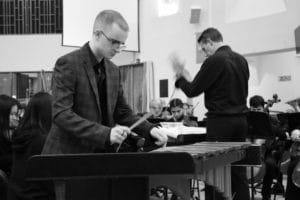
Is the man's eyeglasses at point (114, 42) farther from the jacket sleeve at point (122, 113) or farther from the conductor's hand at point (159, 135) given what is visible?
the conductor's hand at point (159, 135)

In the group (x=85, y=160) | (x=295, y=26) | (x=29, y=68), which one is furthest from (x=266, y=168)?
(x=29, y=68)

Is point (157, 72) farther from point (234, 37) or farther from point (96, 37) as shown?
point (96, 37)

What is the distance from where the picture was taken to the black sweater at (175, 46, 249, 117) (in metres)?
3.86

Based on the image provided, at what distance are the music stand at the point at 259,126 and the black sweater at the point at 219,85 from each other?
2.39ft

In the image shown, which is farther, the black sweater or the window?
the window

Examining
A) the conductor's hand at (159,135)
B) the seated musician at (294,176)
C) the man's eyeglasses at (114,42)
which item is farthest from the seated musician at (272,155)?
the man's eyeglasses at (114,42)

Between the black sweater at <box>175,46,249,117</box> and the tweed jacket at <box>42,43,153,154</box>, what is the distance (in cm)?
145

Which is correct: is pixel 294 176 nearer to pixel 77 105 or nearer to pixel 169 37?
pixel 77 105

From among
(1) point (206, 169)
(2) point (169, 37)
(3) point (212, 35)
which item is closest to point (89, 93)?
(1) point (206, 169)

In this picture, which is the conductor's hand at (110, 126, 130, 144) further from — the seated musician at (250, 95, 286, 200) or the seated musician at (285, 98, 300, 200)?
the seated musician at (250, 95, 286, 200)

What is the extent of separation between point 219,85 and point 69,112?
1.96 m

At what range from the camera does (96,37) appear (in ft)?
7.85

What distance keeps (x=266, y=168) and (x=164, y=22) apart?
4.96 m

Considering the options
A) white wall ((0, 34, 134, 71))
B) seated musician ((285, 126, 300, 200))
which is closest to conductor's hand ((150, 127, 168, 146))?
seated musician ((285, 126, 300, 200))
